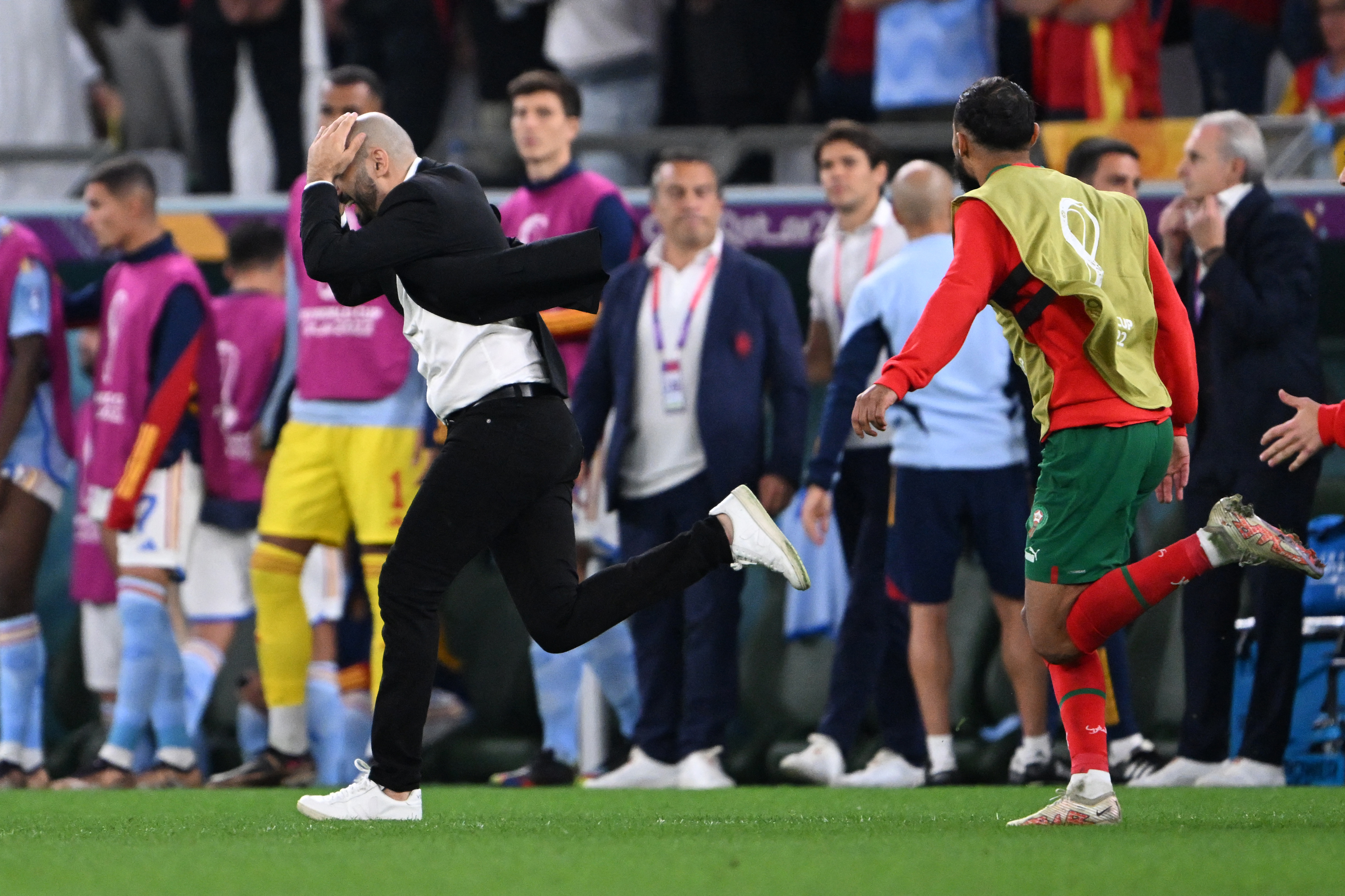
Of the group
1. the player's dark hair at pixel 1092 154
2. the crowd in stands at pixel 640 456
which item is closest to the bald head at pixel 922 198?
the crowd in stands at pixel 640 456

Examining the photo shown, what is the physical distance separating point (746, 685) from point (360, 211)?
12.0 ft

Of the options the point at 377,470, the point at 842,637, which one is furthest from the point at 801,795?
the point at 377,470

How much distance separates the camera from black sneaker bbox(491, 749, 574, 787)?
25.8 ft

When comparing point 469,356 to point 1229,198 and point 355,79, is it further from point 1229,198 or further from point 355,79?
point 355,79

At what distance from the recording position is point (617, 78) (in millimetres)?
10078

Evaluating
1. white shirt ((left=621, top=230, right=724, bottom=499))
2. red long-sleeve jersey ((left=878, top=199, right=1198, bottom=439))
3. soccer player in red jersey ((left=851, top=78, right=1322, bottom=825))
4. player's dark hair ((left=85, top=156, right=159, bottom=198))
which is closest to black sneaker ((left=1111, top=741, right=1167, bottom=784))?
white shirt ((left=621, top=230, right=724, bottom=499))

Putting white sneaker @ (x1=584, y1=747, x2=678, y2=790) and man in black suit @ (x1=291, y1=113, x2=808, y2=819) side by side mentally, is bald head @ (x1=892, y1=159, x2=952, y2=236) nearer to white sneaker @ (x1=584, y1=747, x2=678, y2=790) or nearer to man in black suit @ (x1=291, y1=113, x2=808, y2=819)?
white sneaker @ (x1=584, y1=747, x2=678, y2=790)

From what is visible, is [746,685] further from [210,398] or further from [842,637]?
[210,398]

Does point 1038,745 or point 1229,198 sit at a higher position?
point 1229,198

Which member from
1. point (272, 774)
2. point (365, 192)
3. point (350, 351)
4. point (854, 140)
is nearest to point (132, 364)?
point (350, 351)

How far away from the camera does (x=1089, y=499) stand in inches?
198

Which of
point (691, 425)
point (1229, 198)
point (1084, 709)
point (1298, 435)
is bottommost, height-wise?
point (1084, 709)

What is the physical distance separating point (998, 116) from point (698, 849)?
81.2 inches

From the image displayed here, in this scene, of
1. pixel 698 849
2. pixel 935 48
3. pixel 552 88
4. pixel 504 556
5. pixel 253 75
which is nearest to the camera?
pixel 698 849
